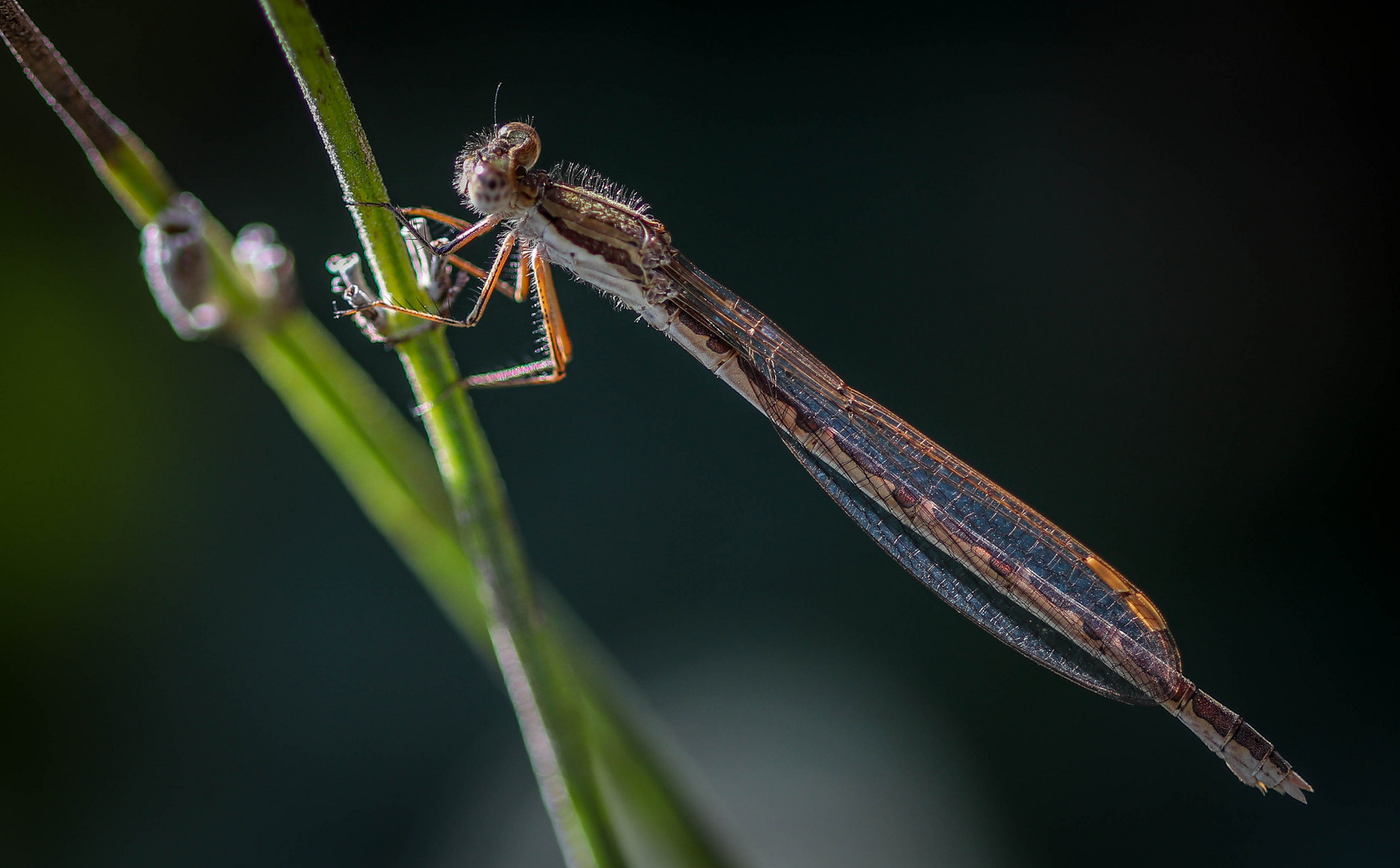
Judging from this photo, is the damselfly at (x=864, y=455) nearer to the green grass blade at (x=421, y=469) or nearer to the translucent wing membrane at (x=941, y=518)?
the translucent wing membrane at (x=941, y=518)

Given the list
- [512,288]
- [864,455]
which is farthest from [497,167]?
[864,455]

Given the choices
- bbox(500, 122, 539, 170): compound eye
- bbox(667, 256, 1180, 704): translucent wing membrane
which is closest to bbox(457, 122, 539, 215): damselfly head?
bbox(500, 122, 539, 170): compound eye

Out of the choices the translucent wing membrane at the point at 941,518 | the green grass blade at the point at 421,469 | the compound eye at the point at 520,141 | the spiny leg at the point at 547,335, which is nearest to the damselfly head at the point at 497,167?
the compound eye at the point at 520,141

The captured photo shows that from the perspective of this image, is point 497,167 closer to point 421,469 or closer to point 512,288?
point 512,288

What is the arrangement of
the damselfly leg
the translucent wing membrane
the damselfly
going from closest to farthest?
1. the damselfly leg
2. the damselfly
3. the translucent wing membrane

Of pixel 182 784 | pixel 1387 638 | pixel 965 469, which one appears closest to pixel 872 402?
pixel 965 469

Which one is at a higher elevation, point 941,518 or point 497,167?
point 497,167

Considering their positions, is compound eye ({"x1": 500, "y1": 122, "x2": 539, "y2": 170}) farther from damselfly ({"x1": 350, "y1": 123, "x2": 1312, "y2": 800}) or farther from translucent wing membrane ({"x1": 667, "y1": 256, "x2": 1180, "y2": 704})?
translucent wing membrane ({"x1": 667, "y1": 256, "x2": 1180, "y2": 704})
